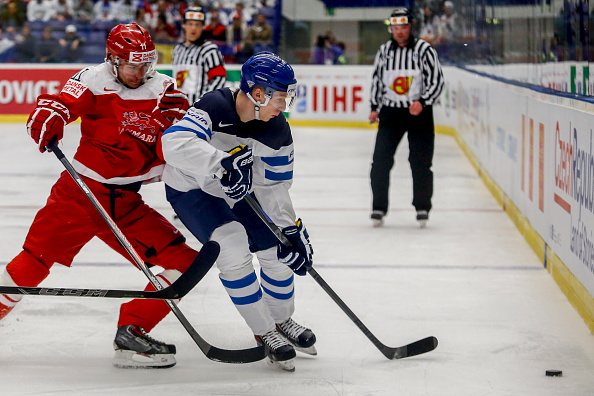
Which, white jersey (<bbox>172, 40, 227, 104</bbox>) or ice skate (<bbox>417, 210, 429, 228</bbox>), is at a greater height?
white jersey (<bbox>172, 40, 227, 104</bbox>)

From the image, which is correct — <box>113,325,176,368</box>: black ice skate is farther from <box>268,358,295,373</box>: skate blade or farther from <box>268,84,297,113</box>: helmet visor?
<box>268,84,297,113</box>: helmet visor

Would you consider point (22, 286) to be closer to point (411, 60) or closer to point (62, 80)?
point (411, 60)

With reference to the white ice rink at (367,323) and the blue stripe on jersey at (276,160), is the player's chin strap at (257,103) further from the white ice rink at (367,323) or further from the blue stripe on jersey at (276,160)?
the white ice rink at (367,323)

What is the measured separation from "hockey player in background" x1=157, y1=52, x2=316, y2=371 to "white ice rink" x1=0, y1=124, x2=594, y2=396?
0.25 meters

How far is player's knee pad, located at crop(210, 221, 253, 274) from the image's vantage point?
2.75m

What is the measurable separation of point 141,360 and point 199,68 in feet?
10.8

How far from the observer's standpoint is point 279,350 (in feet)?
9.39

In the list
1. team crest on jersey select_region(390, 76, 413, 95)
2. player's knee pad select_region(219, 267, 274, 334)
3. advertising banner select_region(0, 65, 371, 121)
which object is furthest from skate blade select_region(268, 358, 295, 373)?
advertising banner select_region(0, 65, 371, 121)

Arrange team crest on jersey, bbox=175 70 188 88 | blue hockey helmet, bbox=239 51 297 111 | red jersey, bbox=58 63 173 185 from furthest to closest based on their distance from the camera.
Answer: team crest on jersey, bbox=175 70 188 88
red jersey, bbox=58 63 173 185
blue hockey helmet, bbox=239 51 297 111

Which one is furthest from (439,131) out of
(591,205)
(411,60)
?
(591,205)

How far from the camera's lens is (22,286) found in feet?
9.66

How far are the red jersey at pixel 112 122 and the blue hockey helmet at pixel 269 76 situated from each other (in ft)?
1.29

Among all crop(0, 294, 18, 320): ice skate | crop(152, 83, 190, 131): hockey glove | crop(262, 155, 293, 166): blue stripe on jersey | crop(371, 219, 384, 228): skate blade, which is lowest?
crop(371, 219, 384, 228): skate blade

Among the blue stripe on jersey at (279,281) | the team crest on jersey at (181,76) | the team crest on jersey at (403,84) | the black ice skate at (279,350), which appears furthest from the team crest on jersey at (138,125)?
the team crest on jersey at (181,76)
